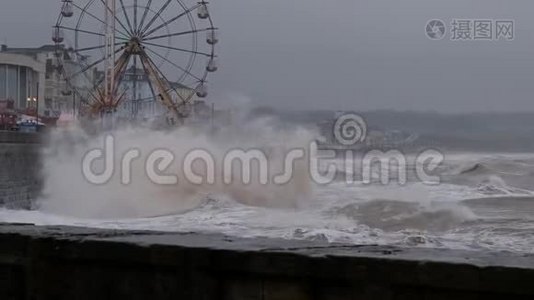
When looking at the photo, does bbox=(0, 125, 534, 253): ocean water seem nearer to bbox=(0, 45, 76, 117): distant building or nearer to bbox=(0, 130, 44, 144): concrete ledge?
bbox=(0, 130, 44, 144): concrete ledge

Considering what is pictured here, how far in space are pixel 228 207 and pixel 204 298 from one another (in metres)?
19.8

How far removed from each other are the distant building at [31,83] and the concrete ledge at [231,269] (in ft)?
176

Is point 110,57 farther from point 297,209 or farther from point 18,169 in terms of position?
point 297,209

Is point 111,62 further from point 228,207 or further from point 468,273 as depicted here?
point 468,273

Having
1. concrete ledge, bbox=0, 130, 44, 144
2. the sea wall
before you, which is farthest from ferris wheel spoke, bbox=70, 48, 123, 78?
the sea wall

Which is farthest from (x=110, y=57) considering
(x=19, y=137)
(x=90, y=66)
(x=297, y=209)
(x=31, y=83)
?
(x=31, y=83)

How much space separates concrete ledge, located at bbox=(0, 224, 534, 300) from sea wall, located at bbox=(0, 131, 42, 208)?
76.0 ft

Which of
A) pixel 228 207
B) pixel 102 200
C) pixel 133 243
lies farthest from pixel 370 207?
pixel 133 243

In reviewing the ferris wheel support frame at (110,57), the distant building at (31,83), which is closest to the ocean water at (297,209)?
the ferris wheel support frame at (110,57)

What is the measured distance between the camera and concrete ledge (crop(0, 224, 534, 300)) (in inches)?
128

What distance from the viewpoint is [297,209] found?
23.7 metres

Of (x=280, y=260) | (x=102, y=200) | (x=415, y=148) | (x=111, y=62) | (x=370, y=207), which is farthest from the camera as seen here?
(x=415, y=148)

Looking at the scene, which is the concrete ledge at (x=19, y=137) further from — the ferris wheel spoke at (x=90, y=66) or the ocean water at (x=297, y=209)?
the ferris wheel spoke at (x=90, y=66)

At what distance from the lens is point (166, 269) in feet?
12.6
